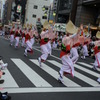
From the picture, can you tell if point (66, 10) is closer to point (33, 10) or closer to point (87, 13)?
point (87, 13)

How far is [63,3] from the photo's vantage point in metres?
39.6

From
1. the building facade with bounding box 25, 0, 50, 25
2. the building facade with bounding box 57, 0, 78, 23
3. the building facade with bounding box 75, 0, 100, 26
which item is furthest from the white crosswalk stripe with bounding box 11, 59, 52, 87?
the building facade with bounding box 25, 0, 50, 25

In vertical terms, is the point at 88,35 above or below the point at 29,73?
above

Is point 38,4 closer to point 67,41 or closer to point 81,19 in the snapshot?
point 81,19

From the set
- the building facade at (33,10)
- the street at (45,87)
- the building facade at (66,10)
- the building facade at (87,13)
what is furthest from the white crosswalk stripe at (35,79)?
the building facade at (33,10)

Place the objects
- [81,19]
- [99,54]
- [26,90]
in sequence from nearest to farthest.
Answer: [26,90] → [99,54] → [81,19]

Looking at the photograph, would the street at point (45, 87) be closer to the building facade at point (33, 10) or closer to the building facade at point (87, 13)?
the building facade at point (87, 13)

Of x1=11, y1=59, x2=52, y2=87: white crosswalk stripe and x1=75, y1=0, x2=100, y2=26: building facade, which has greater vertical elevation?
x1=75, y1=0, x2=100, y2=26: building facade

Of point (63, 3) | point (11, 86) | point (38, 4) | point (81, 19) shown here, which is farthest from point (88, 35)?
point (38, 4)

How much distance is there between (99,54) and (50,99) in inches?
163

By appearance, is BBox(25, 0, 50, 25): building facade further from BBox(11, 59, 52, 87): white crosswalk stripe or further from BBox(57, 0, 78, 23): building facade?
BBox(11, 59, 52, 87): white crosswalk stripe

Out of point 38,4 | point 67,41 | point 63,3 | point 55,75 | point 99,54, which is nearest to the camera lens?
point 67,41

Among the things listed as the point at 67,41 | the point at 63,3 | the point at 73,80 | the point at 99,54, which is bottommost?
the point at 73,80

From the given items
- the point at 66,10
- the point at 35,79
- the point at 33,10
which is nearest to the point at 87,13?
the point at 66,10
